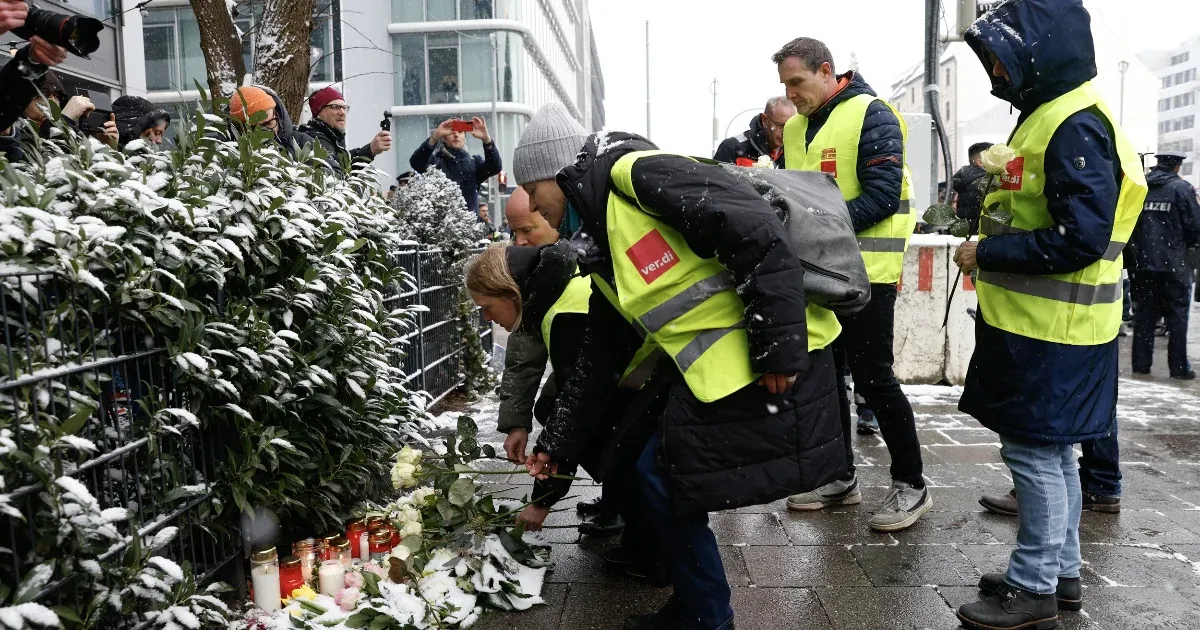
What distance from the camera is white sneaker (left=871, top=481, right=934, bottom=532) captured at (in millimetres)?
4199

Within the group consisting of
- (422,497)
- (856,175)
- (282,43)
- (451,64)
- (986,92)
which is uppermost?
(986,92)

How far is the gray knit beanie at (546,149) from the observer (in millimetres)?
3367

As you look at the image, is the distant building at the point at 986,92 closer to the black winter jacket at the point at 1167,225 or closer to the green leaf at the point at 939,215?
the black winter jacket at the point at 1167,225

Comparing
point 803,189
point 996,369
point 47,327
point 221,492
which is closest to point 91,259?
point 47,327

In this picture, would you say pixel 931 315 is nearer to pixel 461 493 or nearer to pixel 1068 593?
pixel 1068 593

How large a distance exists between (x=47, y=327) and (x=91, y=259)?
→ 0.24 m

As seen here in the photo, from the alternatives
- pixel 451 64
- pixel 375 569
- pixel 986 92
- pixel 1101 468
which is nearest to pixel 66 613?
pixel 375 569

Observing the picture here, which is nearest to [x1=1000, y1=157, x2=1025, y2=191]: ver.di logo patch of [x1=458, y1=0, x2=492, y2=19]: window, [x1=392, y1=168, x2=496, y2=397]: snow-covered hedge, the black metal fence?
the black metal fence

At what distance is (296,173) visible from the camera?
372cm

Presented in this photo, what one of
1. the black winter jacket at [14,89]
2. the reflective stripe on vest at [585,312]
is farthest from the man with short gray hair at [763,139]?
the black winter jacket at [14,89]

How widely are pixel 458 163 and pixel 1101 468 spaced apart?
6397mm

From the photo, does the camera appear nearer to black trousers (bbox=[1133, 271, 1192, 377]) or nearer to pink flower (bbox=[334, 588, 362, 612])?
pink flower (bbox=[334, 588, 362, 612])

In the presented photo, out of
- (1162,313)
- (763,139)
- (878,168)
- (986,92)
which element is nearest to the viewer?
(878,168)

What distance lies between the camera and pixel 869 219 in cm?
442
